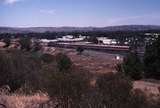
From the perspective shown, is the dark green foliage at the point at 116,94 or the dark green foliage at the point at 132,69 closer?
the dark green foliage at the point at 116,94

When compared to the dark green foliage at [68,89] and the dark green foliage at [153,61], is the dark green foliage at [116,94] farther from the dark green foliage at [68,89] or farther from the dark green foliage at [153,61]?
the dark green foliage at [153,61]

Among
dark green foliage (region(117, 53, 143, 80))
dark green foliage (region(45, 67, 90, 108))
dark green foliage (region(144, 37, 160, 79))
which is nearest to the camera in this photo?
dark green foliage (region(45, 67, 90, 108))

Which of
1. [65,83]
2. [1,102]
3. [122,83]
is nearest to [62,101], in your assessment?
[65,83]

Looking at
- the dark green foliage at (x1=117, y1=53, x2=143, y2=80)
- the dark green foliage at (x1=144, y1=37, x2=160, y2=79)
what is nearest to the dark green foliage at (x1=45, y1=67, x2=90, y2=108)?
the dark green foliage at (x1=117, y1=53, x2=143, y2=80)

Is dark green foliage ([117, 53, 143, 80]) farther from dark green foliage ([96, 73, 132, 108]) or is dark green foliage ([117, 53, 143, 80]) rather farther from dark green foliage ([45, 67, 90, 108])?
dark green foliage ([45, 67, 90, 108])

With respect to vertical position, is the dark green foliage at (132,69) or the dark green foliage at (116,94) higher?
the dark green foliage at (116,94)

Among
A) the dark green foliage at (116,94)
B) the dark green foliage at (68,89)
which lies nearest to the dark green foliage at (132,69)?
the dark green foliage at (116,94)

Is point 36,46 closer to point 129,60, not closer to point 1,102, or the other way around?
point 129,60

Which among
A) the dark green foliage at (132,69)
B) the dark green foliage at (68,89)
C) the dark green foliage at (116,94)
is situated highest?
the dark green foliage at (68,89)

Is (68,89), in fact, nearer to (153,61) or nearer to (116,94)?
(116,94)
